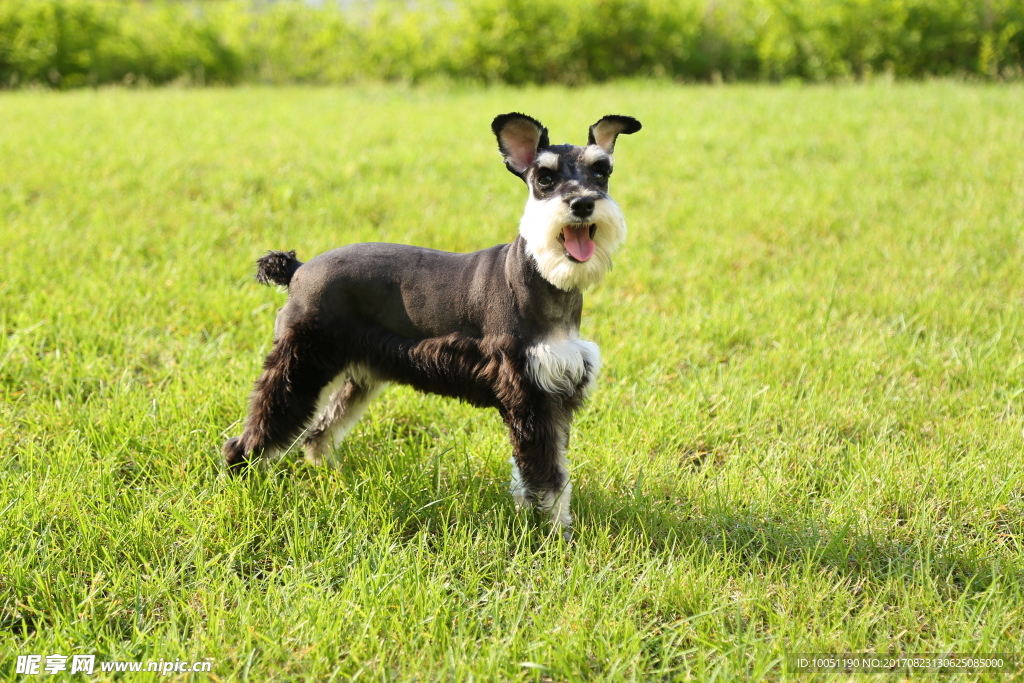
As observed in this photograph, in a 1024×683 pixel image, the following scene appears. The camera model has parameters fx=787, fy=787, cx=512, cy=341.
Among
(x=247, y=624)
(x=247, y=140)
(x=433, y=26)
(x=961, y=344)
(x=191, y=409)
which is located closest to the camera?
(x=247, y=624)

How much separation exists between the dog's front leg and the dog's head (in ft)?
1.82

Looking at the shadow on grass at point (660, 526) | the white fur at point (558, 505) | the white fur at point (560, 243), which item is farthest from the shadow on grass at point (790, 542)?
the white fur at point (560, 243)

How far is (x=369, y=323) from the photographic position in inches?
138

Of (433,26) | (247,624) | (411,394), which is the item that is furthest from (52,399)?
(433,26)

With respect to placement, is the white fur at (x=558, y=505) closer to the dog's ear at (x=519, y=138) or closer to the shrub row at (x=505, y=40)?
the dog's ear at (x=519, y=138)

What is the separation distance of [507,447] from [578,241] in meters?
1.38

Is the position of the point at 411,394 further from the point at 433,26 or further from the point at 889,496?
the point at 433,26

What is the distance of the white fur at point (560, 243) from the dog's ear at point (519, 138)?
9.9 inches

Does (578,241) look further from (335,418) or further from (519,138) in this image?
(335,418)

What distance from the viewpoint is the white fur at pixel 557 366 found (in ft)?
10.4

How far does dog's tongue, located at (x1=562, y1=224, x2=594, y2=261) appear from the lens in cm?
300

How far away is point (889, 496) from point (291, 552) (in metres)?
2.71

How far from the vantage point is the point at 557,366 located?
3172 mm

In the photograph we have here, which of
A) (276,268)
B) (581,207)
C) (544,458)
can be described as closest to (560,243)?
Result: (581,207)
